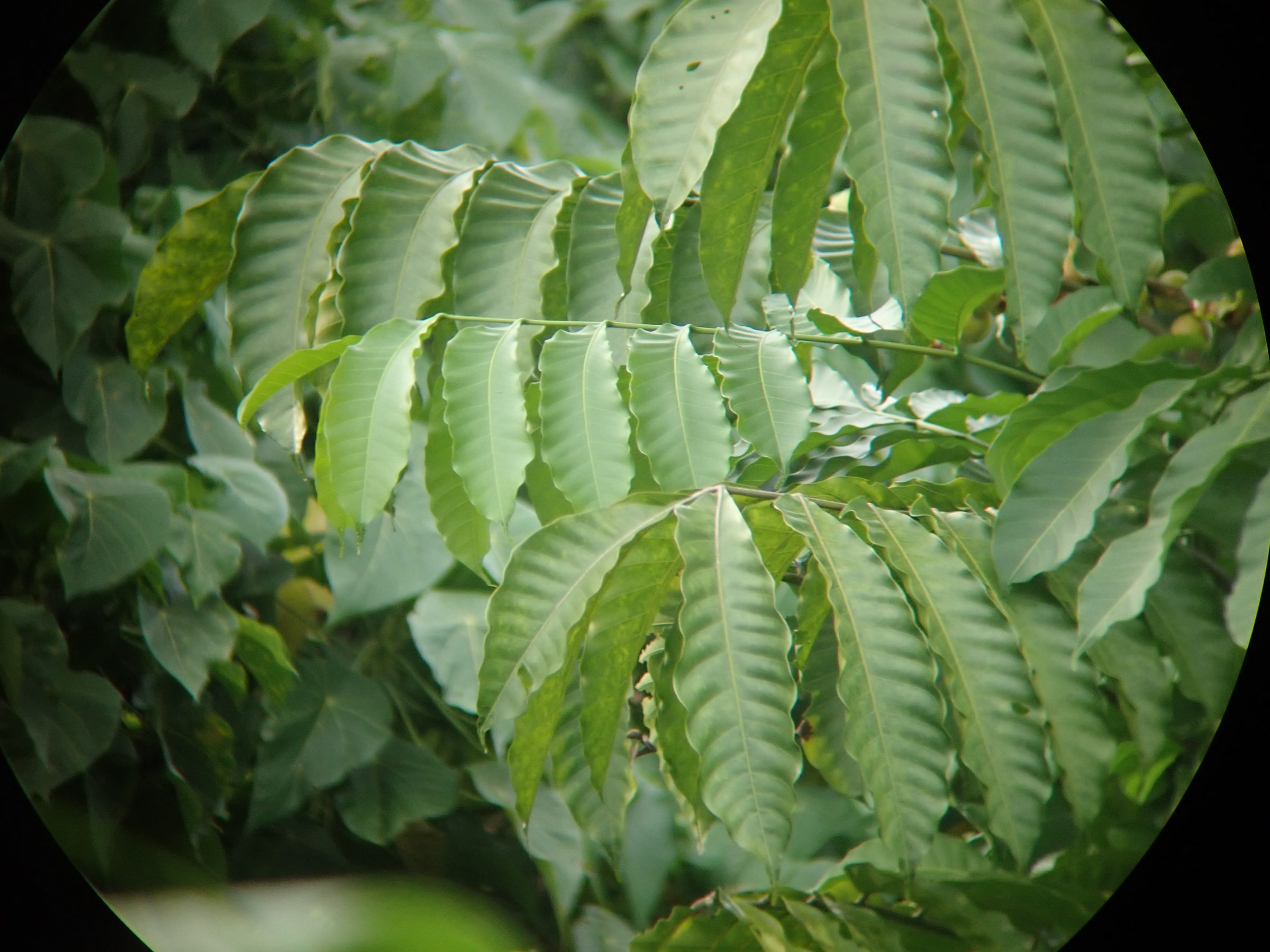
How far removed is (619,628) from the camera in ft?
1.20

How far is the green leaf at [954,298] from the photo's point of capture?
525mm

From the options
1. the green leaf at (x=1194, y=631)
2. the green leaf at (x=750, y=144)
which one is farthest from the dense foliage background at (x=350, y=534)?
the green leaf at (x=750, y=144)

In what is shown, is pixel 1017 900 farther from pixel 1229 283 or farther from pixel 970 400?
pixel 1229 283

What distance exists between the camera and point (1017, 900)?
1.50 feet

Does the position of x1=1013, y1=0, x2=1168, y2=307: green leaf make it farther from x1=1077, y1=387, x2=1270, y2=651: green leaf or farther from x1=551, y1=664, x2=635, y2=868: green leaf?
x1=551, y1=664, x2=635, y2=868: green leaf

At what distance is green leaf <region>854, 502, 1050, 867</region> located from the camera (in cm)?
38

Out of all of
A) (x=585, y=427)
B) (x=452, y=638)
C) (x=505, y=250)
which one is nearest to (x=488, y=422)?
(x=585, y=427)

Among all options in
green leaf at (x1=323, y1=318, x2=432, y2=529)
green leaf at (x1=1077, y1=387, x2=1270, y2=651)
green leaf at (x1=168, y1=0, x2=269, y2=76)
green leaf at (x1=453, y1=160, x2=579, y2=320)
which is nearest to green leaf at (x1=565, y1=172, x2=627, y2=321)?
green leaf at (x1=453, y1=160, x2=579, y2=320)

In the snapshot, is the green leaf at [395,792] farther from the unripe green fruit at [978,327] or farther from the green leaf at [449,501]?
the unripe green fruit at [978,327]

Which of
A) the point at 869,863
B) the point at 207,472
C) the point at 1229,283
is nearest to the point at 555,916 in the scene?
the point at 869,863

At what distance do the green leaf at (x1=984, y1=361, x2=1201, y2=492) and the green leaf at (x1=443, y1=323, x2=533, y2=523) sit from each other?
0.22m

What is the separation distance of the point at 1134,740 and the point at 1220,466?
17 cm

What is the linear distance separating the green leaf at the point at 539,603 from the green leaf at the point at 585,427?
1.3 inches

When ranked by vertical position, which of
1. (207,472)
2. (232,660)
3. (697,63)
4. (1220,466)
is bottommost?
(232,660)
